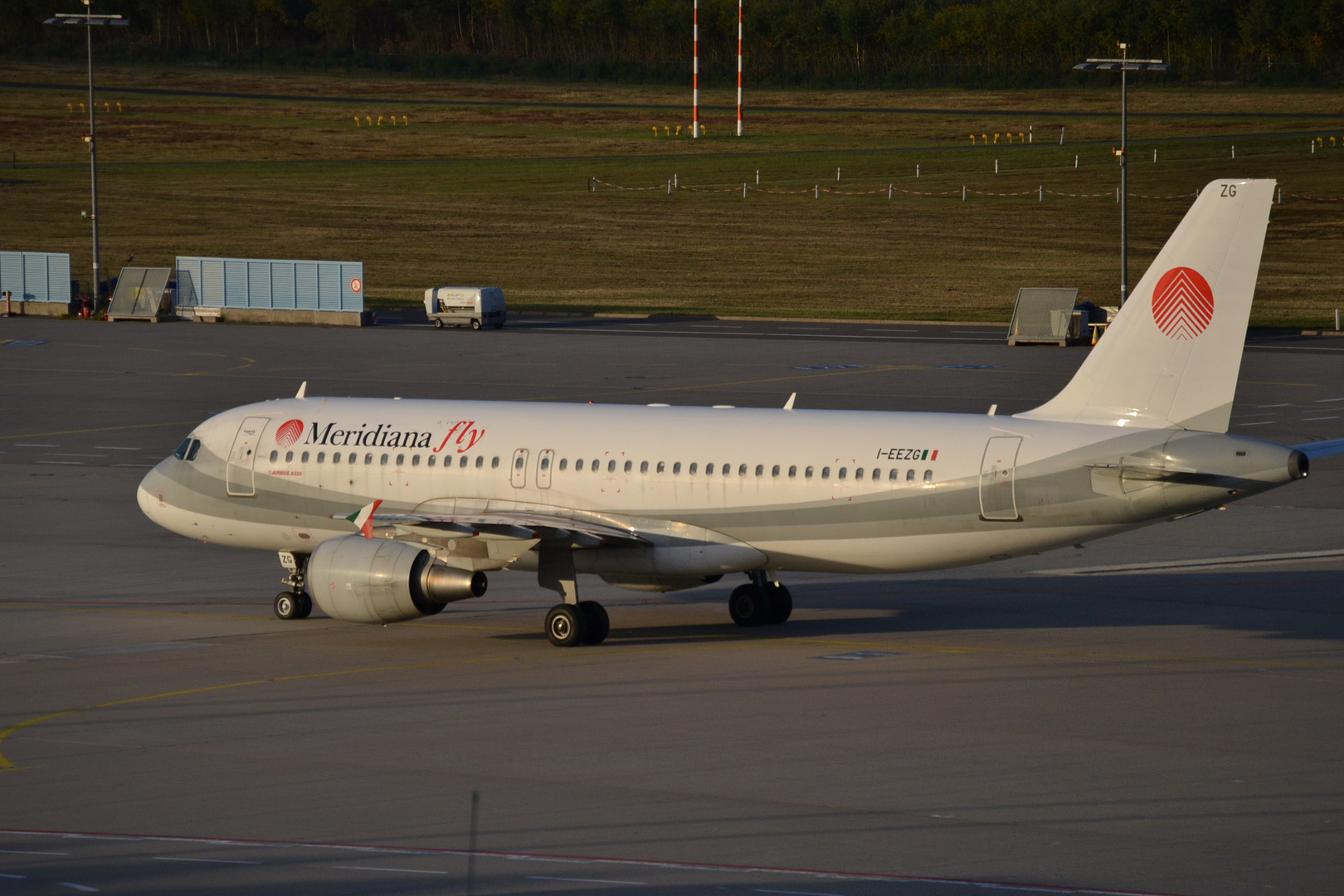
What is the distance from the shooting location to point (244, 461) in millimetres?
35531

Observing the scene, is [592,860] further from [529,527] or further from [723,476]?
[723,476]

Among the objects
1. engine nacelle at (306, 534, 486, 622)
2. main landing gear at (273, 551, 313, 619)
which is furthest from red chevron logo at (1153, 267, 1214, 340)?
main landing gear at (273, 551, 313, 619)

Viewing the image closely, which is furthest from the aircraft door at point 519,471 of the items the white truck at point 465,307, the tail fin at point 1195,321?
the white truck at point 465,307

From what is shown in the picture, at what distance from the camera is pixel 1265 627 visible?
32.9 m

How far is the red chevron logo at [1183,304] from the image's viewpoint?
2947 centimetres

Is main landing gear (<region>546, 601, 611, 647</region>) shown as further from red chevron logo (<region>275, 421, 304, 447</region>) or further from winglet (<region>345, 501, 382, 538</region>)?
red chevron logo (<region>275, 421, 304, 447</region>)

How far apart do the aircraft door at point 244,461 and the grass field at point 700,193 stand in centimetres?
7307

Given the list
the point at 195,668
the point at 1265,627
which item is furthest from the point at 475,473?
the point at 1265,627

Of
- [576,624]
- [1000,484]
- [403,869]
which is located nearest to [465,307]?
[576,624]

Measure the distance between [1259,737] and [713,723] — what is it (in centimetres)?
765

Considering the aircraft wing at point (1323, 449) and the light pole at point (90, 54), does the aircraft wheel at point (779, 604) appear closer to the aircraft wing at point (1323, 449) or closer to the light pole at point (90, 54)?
the aircraft wing at point (1323, 449)

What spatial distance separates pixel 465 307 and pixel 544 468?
6669cm

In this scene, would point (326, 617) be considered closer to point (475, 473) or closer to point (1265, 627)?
point (475, 473)

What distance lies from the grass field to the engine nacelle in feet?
254
